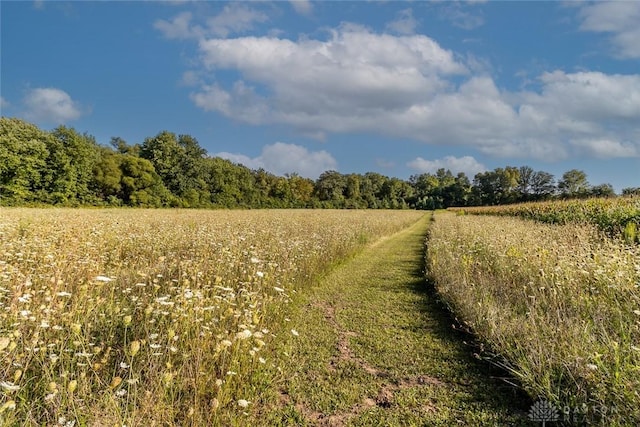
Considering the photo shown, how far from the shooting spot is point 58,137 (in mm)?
50812

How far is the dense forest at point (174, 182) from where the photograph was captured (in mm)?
41922

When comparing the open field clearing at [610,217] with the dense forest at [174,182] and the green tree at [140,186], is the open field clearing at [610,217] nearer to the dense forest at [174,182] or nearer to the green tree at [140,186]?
the dense forest at [174,182]

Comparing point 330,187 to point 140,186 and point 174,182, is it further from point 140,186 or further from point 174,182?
point 140,186

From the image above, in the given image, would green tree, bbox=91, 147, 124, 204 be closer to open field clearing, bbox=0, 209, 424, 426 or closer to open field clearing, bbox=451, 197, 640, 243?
open field clearing, bbox=0, 209, 424, 426

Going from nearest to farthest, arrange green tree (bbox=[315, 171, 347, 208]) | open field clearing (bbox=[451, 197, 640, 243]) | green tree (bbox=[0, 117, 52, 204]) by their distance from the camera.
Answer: open field clearing (bbox=[451, 197, 640, 243]) → green tree (bbox=[0, 117, 52, 204]) → green tree (bbox=[315, 171, 347, 208])

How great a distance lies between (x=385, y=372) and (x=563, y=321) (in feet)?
8.50

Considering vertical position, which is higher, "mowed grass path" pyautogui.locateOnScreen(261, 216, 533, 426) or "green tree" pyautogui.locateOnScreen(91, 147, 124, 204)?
"green tree" pyautogui.locateOnScreen(91, 147, 124, 204)

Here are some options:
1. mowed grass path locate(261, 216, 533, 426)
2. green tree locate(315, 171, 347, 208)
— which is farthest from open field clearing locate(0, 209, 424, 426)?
green tree locate(315, 171, 347, 208)

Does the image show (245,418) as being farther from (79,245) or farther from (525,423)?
(79,245)

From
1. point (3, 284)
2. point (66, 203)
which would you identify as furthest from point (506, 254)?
point (66, 203)

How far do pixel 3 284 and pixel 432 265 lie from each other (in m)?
8.80

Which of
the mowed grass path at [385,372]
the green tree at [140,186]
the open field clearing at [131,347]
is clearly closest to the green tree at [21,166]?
the green tree at [140,186]

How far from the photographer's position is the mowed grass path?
3334 mm

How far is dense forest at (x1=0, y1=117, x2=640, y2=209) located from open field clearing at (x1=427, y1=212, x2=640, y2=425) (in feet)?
62.9
